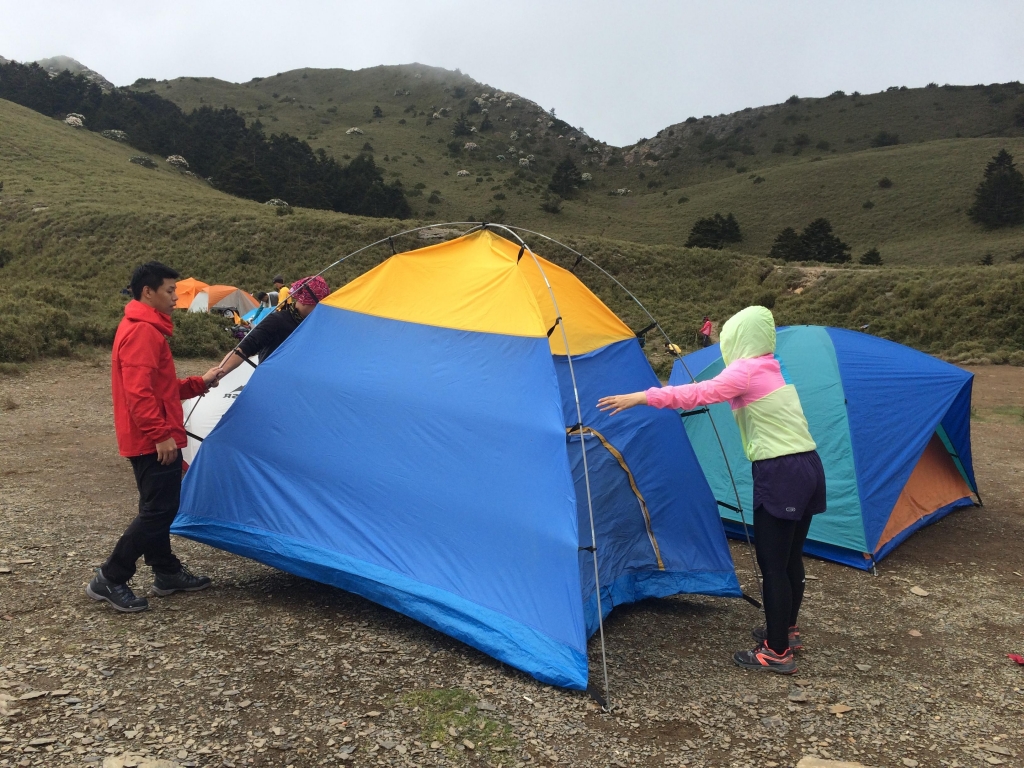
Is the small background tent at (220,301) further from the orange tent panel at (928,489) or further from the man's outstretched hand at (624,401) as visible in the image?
the man's outstretched hand at (624,401)

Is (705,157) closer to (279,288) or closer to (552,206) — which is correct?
(552,206)

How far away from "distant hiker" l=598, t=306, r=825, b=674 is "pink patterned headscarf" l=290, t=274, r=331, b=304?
8.31 feet

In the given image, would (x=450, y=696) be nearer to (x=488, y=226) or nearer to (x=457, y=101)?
(x=488, y=226)

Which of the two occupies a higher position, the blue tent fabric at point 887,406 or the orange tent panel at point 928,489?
the blue tent fabric at point 887,406

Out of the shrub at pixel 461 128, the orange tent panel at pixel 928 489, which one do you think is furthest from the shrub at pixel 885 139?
the orange tent panel at pixel 928 489

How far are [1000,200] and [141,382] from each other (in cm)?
4957

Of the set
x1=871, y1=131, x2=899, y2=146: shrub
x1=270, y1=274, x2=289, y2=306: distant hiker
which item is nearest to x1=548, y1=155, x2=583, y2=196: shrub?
x1=871, y1=131, x2=899, y2=146: shrub

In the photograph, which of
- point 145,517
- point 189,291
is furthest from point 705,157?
point 145,517

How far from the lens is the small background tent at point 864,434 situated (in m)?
5.94

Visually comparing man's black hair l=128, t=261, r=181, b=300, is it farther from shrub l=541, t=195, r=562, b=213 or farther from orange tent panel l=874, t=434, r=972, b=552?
shrub l=541, t=195, r=562, b=213

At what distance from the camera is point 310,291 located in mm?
5164

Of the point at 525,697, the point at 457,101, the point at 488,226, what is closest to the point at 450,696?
the point at 525,697

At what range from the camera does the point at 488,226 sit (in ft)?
16.3

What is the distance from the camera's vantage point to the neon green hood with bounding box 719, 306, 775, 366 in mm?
3857
